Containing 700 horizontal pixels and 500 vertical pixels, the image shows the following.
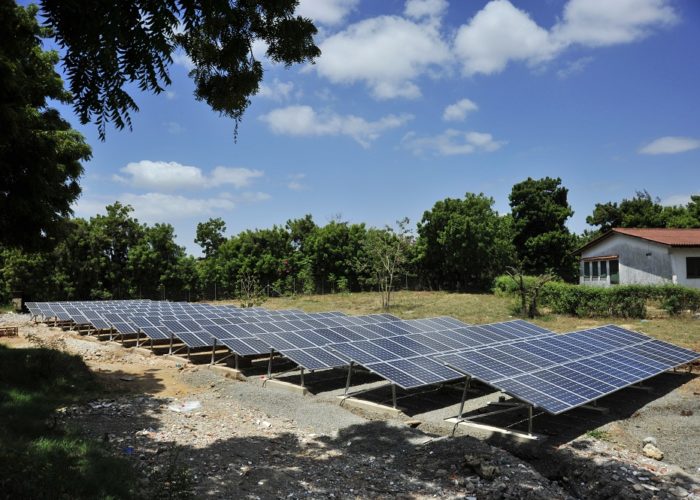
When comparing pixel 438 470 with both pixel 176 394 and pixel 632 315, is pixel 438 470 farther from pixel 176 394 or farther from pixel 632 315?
pixel 632 315

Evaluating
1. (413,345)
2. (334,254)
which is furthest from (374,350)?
(334,254)

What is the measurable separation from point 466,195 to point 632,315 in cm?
2029

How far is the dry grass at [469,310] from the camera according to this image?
18.2 meters

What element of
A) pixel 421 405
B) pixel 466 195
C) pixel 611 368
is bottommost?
pixel 421 405

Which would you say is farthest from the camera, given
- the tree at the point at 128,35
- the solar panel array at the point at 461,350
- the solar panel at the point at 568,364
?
the solar panel array at the point at 461,350

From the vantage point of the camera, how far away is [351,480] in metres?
6.47

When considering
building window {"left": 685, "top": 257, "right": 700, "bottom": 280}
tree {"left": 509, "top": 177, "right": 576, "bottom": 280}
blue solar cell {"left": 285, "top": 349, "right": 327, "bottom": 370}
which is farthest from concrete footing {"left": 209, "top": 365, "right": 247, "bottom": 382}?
tree {"left": 509, "top": 177, "right": 576, "bottom": 280}

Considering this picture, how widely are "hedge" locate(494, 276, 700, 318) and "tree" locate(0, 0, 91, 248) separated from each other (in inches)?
834

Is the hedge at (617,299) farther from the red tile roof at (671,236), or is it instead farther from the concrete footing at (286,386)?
the concrete footing at (286,386)

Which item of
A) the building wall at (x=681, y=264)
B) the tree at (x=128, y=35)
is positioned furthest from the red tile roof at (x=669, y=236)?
the tree at (x=128, y=35)

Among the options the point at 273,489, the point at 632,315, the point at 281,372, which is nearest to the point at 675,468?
the point at 273,489

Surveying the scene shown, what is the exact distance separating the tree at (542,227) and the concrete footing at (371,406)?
37.0m

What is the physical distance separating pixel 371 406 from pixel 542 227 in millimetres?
39267

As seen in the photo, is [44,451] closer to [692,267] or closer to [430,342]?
[430,342]
